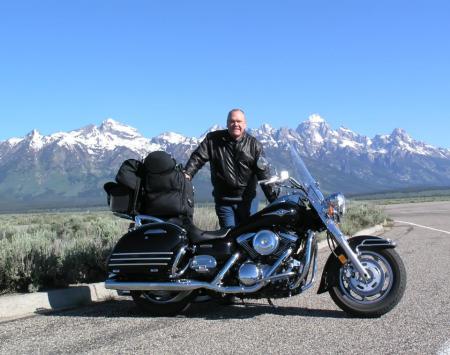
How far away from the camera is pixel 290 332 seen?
17.6 feet

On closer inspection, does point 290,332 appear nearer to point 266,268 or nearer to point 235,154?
point 266,268

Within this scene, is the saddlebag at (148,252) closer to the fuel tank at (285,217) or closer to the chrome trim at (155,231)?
the chrome trim at (155,231)

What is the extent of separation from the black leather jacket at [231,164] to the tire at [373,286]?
1485 millimetres

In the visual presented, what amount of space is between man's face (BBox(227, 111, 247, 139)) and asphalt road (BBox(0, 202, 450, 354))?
6.22 ft

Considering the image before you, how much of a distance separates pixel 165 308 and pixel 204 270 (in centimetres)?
63

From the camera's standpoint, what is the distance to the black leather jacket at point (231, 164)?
714 centimetres

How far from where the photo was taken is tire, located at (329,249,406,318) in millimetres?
5711

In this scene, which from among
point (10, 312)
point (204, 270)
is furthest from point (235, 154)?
point (10, 312)

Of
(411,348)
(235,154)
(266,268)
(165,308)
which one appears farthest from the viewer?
(235,154)

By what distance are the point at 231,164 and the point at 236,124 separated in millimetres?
Answer: 464

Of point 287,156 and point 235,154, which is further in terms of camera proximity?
point 235,154

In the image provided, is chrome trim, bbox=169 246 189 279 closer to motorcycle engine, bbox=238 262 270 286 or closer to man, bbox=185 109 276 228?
motorcycle engine, bbox=238 262 270 286

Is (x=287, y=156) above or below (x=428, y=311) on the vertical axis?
above

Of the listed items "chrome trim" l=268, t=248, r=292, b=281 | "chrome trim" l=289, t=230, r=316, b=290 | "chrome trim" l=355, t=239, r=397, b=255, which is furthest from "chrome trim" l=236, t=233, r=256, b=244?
"chrome trim" l=355, t=239, r=397, b=255
